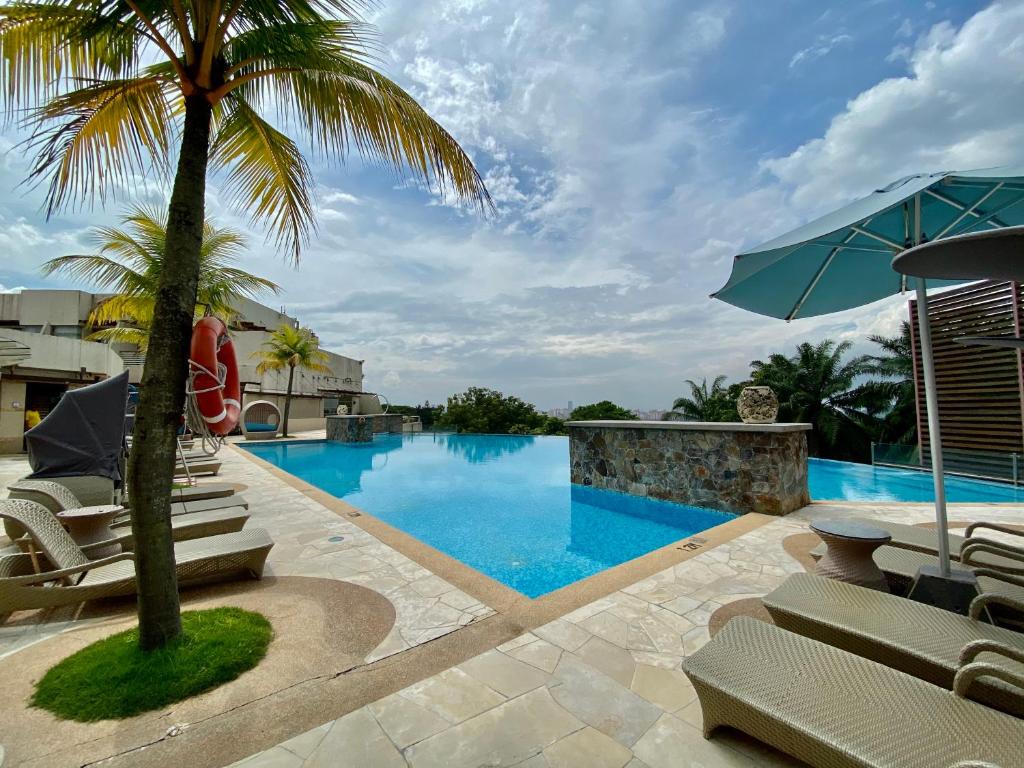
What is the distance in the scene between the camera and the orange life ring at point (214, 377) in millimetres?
2959

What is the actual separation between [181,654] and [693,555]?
13.6 feet

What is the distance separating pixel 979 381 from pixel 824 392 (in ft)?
22.1

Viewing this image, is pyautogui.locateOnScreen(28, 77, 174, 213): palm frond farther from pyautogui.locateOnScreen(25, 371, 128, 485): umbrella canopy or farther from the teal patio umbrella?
the teal patio umbrella

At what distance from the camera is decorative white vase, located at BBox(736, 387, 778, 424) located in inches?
278

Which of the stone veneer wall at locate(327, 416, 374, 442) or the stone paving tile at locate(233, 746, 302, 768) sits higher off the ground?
the stone veneer wall at locate(327, 416, 374, 442)

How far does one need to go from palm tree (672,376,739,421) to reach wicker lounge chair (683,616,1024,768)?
57.3 ft

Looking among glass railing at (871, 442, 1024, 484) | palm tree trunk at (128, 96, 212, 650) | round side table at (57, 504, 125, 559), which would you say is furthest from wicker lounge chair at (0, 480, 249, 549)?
glass railing at (871, 442, 1024, 484)

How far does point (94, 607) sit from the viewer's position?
10.9 feet

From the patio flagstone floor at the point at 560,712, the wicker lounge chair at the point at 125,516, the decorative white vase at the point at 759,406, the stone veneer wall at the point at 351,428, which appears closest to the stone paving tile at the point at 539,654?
the patio flagstone floor at the point at 560,712

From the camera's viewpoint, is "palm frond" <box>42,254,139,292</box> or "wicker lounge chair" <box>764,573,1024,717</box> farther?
"palm frond" <box>42,254,139,292</box>

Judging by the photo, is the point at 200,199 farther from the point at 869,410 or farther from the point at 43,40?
the point at 869,410

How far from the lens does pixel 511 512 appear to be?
8219 mm

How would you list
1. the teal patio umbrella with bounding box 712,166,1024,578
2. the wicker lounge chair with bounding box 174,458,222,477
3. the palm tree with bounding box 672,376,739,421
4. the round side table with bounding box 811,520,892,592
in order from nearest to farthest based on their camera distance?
the teal patio umbrella with bounding box 712,166,1024,578 → the round side table with bounding box 811,520,892,592 → the wicker lounge chair with bounding box 174,458,222,477 → the palm tree with bounding box 672,376,739,421

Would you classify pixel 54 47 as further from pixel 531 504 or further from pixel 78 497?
pixel 531 504
